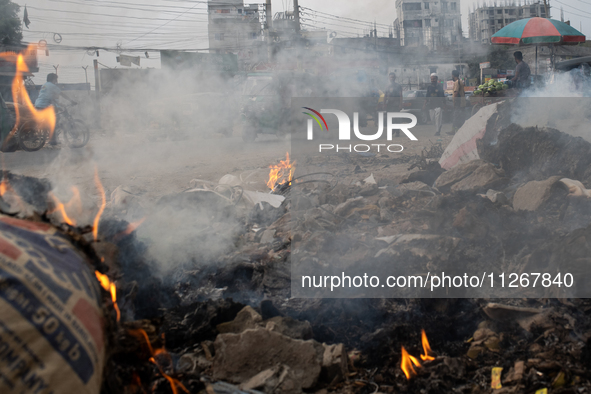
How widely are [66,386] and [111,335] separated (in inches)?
11.7

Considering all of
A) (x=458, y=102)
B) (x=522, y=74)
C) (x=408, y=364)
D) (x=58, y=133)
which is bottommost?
(x=408, y=364)

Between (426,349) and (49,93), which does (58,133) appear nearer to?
(49,93)

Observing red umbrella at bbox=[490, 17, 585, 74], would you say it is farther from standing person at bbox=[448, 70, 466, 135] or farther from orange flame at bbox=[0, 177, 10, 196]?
orange flame at bbox=[0, 177, 10, 196]

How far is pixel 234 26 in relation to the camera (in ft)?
70.1

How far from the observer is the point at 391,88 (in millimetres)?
12203

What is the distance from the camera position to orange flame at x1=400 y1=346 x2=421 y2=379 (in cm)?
210

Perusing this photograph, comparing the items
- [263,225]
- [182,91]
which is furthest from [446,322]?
[182,91]

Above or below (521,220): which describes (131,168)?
above

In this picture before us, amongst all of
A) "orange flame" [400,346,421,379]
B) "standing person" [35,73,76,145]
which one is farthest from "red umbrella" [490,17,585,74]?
"standing person" [35,73,76,145]

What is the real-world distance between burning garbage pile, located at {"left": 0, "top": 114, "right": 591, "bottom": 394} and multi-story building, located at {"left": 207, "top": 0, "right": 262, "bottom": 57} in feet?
52.1

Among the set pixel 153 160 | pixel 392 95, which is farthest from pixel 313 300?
pixel 392 95

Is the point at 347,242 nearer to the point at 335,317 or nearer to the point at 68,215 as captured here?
the point at 335,317

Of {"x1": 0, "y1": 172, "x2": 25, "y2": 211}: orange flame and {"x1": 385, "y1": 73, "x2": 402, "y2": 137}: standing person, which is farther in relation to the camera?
{"x1": 385, "y1": 73, "x2": 402, "y2": 137}: standing person

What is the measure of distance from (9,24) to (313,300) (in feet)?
33.4
